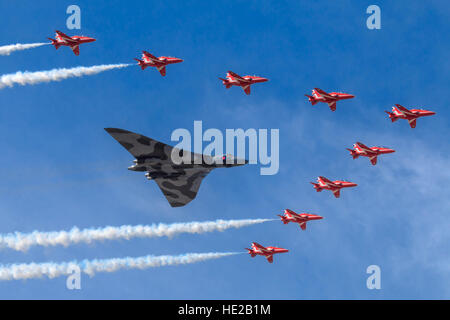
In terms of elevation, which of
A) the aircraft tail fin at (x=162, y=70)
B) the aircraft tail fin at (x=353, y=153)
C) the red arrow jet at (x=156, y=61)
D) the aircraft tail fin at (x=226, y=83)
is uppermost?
the red arrow jet at (x=156, y=61)

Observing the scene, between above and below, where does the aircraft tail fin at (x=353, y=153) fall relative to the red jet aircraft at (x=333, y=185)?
above

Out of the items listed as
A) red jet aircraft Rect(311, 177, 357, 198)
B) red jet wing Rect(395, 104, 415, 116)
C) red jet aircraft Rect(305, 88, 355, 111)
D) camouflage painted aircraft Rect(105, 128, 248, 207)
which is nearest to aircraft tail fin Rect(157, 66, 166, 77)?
camouflage painted aircraft Rect(105, 128, 248, 207)

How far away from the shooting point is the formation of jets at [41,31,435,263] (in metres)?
82.1

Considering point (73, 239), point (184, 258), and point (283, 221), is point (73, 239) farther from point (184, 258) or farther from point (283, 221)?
point (283, 221)

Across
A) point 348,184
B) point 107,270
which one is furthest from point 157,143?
point 348,184

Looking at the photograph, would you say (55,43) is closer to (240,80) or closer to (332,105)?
(240,80)

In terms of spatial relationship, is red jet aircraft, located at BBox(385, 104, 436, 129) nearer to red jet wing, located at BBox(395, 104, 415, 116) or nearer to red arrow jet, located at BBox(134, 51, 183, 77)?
red jet wing, located at BBox(395, 104, 415, 116)

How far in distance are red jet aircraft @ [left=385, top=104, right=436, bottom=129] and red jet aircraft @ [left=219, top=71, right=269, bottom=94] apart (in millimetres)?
20721

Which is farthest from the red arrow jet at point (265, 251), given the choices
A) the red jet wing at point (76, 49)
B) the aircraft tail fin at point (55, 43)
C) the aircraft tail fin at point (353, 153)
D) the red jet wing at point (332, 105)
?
the aircraft tail fin at point (55, 43)

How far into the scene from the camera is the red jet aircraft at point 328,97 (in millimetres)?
96375

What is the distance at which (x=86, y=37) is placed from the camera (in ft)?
313

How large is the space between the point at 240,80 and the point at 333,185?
72.1ft

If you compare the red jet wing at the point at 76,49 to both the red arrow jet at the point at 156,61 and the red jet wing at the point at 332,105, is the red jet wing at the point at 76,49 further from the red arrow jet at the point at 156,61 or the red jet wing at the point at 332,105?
the red jet wing at the point at 332,105

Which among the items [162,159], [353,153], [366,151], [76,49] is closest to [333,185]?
[353,153]
